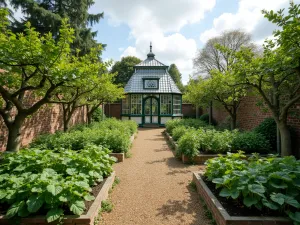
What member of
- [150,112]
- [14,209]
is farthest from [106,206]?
[150,112]

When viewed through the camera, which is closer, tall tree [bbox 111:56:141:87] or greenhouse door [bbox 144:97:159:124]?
greenhouse door [bbox 144:97:159:124]

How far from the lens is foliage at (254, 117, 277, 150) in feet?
21.1

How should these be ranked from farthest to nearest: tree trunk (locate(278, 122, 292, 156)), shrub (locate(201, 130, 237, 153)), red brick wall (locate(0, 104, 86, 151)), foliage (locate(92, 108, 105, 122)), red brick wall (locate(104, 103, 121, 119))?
1. red brick wall (locate(104, 103, 121, 119))
2. foliage (locate(92, 108, 105, 122))
3. red brick wall (locate(0, 104, 86, 151))
4. shrub (locate(201, 130, 237, 153))
5. tree trunk (locate(278, 122, 292, 156))

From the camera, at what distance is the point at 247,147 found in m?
5.92

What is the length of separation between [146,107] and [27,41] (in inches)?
560

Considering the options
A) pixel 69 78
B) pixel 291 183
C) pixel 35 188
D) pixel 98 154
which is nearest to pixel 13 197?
pixel 35 188

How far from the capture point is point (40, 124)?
8297 millimetres

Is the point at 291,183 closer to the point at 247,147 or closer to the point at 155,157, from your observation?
the point at 247,147

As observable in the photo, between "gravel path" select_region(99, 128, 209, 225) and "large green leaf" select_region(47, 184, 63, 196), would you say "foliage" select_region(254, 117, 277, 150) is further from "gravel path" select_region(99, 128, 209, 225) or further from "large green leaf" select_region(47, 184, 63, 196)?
"large green leaf" select_region(47, 184, 63, 196)

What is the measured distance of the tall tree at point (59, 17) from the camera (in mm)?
15578

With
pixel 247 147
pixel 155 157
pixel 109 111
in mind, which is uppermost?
pixel 109 111

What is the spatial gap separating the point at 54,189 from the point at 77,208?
0.38m

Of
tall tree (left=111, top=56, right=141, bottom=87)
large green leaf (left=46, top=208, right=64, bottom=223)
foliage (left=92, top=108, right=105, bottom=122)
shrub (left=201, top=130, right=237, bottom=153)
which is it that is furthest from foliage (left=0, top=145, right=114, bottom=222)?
tall tree (left=111, top=56, right=141, bottom=87)

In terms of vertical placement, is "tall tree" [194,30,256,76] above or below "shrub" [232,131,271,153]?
above
